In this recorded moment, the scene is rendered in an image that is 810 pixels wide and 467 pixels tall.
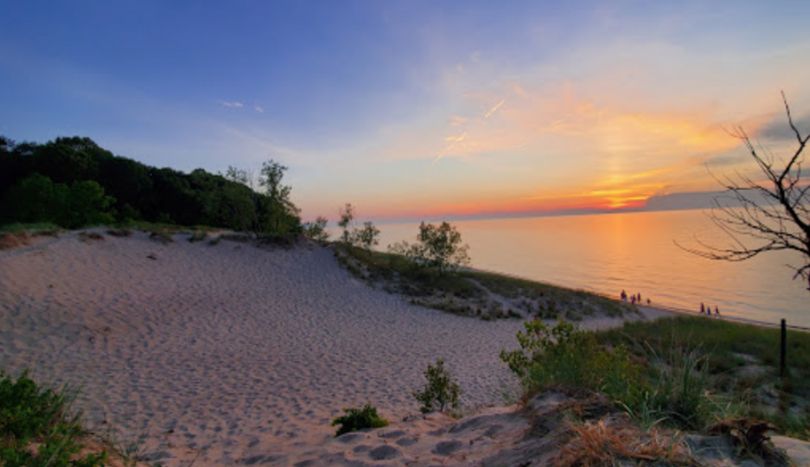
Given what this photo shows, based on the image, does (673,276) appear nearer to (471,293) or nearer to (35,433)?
(471,293)

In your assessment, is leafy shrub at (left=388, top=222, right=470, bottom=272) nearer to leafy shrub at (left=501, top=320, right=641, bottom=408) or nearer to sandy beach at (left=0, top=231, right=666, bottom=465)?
sandy beach at (left=0, top=231, right=666, bottom=465)

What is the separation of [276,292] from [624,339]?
14.4 metres

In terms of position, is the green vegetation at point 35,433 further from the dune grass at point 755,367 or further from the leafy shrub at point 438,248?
the leafy shrub at point 438,248

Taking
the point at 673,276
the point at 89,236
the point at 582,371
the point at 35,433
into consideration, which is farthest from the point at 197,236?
the point at 673,276

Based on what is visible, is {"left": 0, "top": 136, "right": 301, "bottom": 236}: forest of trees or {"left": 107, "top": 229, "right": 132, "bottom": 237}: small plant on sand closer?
{"left": 107, "top": 229, "right": 132, "bottom": 237}: small plant on sand

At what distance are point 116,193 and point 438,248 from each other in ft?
108

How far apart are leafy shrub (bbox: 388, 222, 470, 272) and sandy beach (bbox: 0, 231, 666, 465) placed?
5.61m

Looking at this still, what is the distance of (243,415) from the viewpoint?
24.3 ft

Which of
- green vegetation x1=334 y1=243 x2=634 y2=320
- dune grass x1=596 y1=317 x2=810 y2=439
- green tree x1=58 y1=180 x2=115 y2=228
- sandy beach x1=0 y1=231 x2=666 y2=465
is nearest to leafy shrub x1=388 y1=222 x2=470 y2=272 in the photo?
green vegetation x1=334 y1=243 x2=634 y2=320

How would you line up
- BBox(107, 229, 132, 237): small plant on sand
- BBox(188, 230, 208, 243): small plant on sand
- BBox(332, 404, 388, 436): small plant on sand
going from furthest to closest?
BBox(188, 230, 208, 243): small plant on sand < BBox(107, 229, 132, 237): small plant on sand < BBox(332, 404, 388, 436): small plant on sand

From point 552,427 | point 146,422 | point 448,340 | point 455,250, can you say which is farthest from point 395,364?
point 455,250

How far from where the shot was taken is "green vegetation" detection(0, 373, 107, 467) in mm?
2662

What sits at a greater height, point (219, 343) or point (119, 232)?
point (119, 232)

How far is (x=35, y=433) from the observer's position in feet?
11.7
